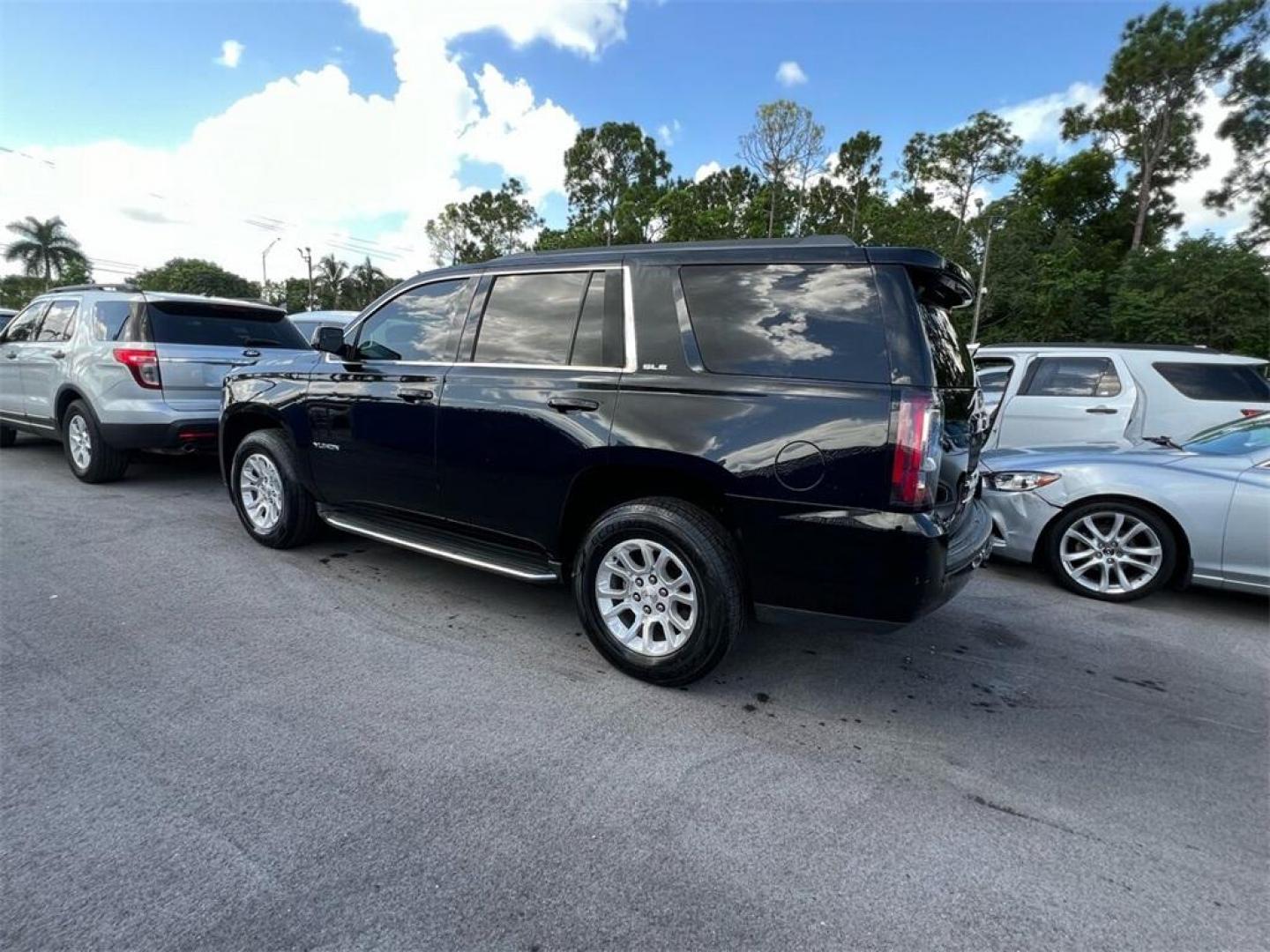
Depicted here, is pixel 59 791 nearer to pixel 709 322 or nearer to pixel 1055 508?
pixel 709 322

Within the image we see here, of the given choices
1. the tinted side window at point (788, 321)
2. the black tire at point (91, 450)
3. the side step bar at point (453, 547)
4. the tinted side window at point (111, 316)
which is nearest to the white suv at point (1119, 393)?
the tinted side window at point (788, 321)

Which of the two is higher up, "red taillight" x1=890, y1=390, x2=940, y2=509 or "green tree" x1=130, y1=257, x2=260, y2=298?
"green tree" x1=130, y1=257, x2=260, y2=298

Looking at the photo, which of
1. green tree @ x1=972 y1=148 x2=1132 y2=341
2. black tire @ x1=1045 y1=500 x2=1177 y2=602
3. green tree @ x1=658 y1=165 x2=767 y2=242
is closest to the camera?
black tire @ x1=1045 y1=500 x2=1177 y2=602

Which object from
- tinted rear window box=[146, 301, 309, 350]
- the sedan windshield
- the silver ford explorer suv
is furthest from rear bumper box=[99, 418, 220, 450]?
the sedan windshield

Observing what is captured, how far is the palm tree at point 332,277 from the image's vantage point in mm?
55406

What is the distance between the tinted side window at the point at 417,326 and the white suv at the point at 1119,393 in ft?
16.9

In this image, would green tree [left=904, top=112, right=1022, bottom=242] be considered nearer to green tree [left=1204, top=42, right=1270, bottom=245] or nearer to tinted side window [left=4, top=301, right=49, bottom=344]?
green tree [left=1204, top=42, right=1270, bottom=245]

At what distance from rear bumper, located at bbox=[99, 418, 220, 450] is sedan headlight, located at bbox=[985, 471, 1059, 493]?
6.44m

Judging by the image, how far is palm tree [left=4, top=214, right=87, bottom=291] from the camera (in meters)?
43.2

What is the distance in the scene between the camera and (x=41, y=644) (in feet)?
10.8

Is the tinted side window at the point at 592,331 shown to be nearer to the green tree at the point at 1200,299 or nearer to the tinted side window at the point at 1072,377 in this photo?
the tinted side window at the point at 1072,377

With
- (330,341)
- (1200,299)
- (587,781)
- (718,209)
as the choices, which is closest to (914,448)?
(587,781)

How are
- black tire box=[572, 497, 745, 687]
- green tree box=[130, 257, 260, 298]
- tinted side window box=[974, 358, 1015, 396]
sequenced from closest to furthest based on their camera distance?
1. black tire box=[572, 497, 745, 687]
2. tinted side window box=[974, 358, 1015, 396]
3. green tree box=[130, 257, 260, 298]

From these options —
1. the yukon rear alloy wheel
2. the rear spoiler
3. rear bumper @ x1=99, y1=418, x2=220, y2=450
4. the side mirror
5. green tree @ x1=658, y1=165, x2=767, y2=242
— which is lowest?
the yukon rear alloy wheel
